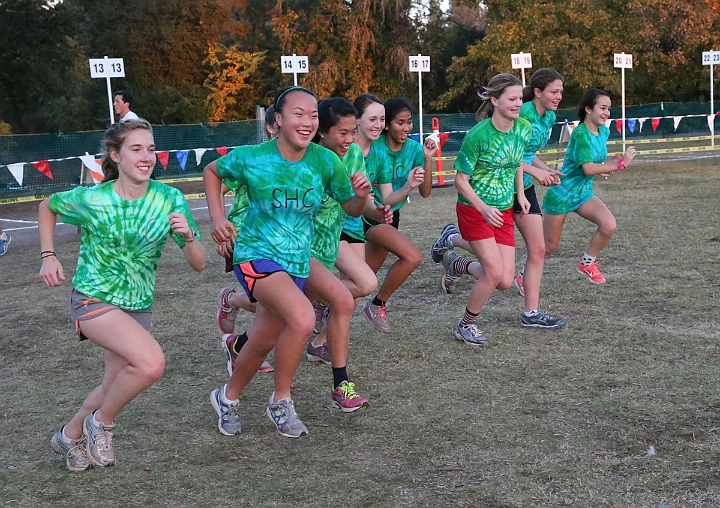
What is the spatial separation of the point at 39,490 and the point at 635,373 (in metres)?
3.48

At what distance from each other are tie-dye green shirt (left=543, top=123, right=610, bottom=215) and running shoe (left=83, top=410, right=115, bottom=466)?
4.60 metres

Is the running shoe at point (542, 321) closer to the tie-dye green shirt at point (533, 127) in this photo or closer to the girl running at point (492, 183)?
the girl running at point (492, 183)

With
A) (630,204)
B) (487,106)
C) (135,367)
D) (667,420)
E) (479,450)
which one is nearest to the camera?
(135,367)

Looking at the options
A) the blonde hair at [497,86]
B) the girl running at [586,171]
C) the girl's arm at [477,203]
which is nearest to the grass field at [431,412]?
the girl running at [586,171]

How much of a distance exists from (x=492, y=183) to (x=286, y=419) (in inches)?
98.4

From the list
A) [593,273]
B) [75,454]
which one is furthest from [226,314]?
[593,273]

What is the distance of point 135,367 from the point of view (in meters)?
3.94

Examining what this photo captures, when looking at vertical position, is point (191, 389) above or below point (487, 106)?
below

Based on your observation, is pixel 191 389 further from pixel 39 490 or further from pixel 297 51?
pixel 297 51

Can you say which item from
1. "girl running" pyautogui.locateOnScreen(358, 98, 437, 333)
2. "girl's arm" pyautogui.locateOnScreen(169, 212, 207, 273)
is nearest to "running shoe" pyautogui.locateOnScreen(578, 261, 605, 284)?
"girl running" pyautogui.locateOnScreen(358, 98, 437, 333)

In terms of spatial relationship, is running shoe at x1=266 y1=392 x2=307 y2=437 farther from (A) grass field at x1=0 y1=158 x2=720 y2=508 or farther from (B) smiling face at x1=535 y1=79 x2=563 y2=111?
(B) smiling face at x1=535 y1=79 x2=563 y2=111

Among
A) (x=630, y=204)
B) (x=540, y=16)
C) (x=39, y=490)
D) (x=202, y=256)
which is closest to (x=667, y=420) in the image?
(x=202, y=256)

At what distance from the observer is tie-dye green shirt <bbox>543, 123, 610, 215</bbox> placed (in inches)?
290

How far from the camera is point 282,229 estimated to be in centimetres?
441
